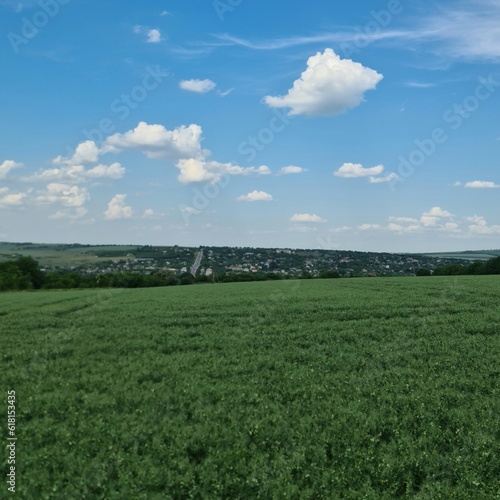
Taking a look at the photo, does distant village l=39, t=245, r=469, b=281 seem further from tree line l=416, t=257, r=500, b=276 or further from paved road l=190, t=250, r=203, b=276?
tree line l=416, t=257, r=500, b=276

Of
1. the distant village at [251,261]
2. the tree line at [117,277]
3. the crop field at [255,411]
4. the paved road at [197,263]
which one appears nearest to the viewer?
the crop field at [255,411]

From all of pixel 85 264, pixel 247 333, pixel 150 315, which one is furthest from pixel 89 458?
pixel 85 264

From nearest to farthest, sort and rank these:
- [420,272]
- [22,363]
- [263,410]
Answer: [263,410], [22,363], [420,272]

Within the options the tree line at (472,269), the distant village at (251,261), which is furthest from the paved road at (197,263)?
the tree line at (472,269)

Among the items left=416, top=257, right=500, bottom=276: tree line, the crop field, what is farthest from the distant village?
the crop field

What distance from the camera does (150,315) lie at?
2689cm

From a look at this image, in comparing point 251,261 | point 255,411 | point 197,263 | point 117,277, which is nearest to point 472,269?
point 251,261

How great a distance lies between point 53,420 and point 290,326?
13354 mm

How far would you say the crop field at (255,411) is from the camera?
32.5 ft

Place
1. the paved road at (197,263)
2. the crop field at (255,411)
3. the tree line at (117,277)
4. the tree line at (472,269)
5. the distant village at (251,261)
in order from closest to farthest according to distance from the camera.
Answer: the crop field at (255,411), the tree line at (117,277), the tree line at (472,269), the distant village at (251,261), the paved road at (197,263)

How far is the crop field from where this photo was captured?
9.91 meters

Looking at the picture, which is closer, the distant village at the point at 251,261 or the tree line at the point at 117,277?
the tree line at the point at 117,277

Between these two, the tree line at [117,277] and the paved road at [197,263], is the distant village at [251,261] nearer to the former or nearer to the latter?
the paved road at [197,263]

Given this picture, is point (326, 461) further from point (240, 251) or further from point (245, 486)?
point (240, 251)
